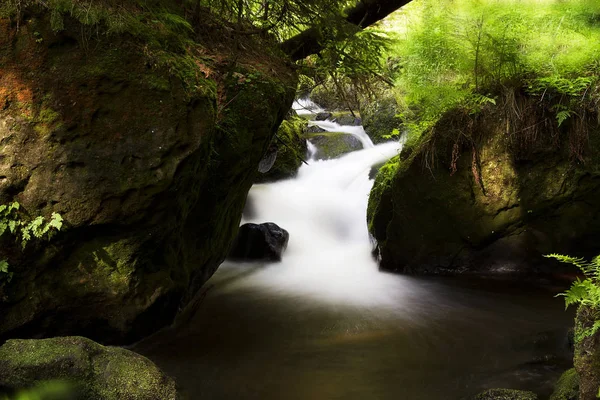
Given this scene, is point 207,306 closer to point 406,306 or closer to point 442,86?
point 406,306

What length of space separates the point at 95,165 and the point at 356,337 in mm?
3437

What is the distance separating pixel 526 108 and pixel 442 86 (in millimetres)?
1306

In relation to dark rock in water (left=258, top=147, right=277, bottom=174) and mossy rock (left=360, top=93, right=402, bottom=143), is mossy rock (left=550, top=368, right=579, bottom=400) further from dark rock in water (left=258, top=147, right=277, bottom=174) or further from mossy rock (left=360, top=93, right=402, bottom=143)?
mossy rock (left=360, top=93, right=402, bottom=143)

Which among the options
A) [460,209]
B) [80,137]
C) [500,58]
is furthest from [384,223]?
[80,137]

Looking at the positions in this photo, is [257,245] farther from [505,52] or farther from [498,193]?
[505,52]

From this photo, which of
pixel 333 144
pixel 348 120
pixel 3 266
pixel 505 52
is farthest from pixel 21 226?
pixel 348 120

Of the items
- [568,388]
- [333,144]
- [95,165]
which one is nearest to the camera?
[568,388]

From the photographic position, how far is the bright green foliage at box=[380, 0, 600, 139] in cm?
583

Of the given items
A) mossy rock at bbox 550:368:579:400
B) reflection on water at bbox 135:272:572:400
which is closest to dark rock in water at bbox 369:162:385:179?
reflection on water at bbox 135:272:572:400

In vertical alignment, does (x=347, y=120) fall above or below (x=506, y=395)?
above

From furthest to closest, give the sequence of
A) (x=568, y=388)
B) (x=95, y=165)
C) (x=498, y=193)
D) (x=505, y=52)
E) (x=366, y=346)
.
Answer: (x=498, y=193) < (x=505, y=52) < (x=366, y=346) < (x=95, y=165) < (x=568, y=388)

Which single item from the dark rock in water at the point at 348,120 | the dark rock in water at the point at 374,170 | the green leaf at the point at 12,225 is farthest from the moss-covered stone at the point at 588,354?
the dark rock in water at the point at 348,120

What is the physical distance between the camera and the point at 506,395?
128 inches

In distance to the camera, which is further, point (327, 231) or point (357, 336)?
point (327, 231)
